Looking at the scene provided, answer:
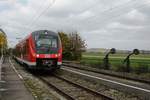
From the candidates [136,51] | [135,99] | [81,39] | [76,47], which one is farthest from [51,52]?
[81,39]

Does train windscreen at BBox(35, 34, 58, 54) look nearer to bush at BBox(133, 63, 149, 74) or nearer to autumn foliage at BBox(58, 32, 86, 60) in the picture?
bush at BBox(133, 63, 149, 74)

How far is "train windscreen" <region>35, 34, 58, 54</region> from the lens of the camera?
23.4 meters

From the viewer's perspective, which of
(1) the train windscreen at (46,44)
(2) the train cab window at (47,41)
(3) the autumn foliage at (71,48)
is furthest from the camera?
(3) the autumn foliage at (71,48)

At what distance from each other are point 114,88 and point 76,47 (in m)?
38.7

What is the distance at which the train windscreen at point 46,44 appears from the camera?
2338 cm

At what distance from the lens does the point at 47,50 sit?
23.4 m

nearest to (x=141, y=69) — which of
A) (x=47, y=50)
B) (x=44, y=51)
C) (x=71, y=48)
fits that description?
(x=47, y=50)

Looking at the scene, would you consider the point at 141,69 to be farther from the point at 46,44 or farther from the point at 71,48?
the point at 71,48

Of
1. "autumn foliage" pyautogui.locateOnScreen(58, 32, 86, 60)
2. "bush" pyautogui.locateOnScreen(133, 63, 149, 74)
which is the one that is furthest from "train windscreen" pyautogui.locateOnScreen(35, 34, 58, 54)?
"autumn foliage" pyautogui.locateOnScreen(58, 32, 86, 60)

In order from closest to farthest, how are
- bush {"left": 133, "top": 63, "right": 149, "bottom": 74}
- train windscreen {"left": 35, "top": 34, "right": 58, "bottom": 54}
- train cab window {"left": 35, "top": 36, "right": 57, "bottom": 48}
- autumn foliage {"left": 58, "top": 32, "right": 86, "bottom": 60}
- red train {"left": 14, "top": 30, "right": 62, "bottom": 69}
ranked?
bush {"left": 133, "top": 63, "right": 149, "bottom": 74}, red train {"left": 14, "top": 30, "right": 62, "bottom": 69}, train windscreen {"left": 35, "top": 34, "right": 58, "bottom": 54}, train cab window {"left": 35, "top": 36, "right": 57, "bottom": 48}, autumn foliage {"left": 58, "top": 32, "right": 86, "bottom": 60}

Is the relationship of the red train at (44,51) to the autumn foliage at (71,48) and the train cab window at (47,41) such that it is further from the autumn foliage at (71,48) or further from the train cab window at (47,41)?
the autumn foliage at (71,48)

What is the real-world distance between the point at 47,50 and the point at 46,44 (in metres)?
0.58

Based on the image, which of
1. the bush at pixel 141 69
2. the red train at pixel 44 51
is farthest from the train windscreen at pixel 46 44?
the bush at pixel 141 69

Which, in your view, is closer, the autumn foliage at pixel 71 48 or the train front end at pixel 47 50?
the train front end at pixel 47 50
